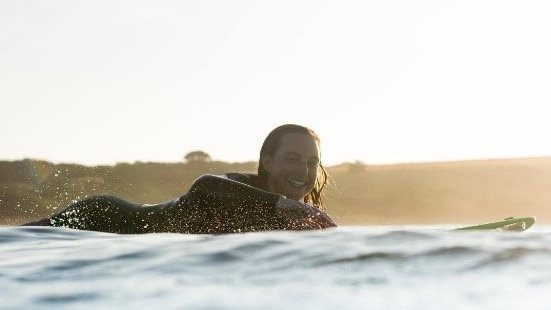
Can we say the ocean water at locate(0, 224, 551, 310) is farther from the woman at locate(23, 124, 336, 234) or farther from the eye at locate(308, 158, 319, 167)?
the eye at locate(308, 158, 319, 167)

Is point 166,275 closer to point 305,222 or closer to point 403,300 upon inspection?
point 403,300

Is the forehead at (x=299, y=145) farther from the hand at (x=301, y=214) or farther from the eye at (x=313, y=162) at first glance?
the hand at (x=301, y=214)

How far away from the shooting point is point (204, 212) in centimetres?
769

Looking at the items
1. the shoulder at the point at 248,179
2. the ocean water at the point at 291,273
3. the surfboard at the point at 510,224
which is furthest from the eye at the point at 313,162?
the surfboard at the point at 510,224

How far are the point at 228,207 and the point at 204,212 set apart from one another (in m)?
0.30

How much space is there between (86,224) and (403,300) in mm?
5180

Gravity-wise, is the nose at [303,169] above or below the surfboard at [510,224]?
above

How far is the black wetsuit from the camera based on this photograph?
743cm

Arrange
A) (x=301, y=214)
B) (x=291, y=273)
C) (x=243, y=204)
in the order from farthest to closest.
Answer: (x=243, y=204)
(x=301, y=214)
(x=291, y=273)

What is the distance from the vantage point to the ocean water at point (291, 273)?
4.45m

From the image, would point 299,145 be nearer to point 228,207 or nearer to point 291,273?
point 228,207


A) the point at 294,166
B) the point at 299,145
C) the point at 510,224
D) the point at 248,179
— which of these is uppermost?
the point at 299,145

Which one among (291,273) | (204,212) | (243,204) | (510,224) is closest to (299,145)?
(243,204)

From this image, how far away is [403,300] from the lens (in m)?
4.42
